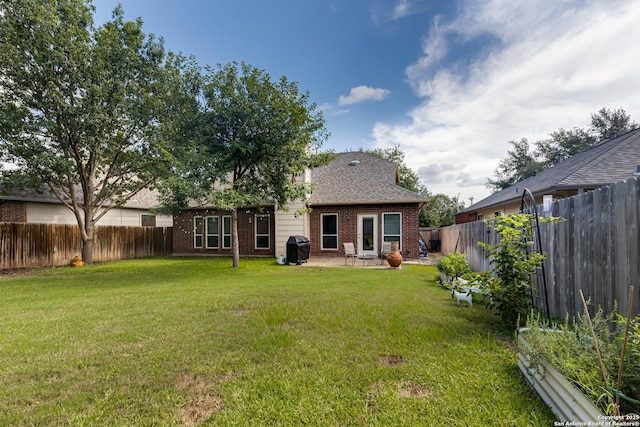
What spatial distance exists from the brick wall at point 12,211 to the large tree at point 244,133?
26.6ft

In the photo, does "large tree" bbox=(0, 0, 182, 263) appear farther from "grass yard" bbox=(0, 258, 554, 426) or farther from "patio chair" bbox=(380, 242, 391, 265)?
"patio chair" bbox=(380, 242, 391, 265)

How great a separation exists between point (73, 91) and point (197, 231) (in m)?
8.32

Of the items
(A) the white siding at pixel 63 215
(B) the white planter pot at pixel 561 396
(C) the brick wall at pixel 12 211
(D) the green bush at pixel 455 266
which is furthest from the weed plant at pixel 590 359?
(A) the white siding at pixel 63 215

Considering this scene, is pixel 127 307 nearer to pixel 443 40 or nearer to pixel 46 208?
pixel 443 40

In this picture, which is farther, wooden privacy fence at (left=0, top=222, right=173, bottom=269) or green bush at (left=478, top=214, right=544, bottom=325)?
wooden privacy fence at (left=0, top=222, right=173, bottom=269)

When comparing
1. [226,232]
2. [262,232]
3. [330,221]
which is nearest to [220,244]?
[226,232]

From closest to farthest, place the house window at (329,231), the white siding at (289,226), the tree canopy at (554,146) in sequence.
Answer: the white siding at (289,226) → the house window at (329,231) → the tree canopy at (554,146)

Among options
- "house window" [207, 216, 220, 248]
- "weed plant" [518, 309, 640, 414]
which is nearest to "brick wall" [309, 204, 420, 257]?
"house window" [207, 216, 220, 248]

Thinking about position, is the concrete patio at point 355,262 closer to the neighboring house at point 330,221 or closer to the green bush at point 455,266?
the neighboring house at point 330,221

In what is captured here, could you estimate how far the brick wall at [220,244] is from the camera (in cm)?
1535

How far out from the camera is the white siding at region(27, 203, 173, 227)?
1338 cm

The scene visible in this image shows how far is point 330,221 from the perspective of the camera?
47.8ft

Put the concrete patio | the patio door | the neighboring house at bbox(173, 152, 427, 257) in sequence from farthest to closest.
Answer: the patio door → the neighboring house at bbox(173, 152, 427, 257) → the concrete patio

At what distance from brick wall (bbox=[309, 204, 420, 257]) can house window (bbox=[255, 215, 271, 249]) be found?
2.48 metres
